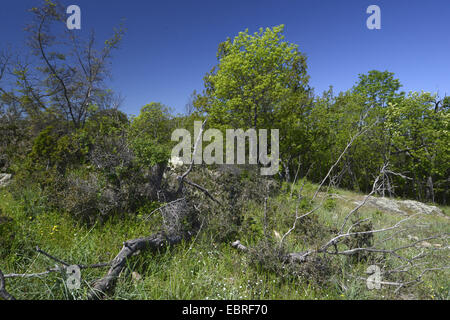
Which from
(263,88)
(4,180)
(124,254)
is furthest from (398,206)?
(4,180)

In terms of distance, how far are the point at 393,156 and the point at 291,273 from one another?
19854 millimetres

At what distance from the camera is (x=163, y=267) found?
9.38 feet

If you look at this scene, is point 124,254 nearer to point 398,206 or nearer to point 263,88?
point 263,88

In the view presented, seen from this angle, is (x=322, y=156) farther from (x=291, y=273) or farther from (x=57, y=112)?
(x=57, y=112)

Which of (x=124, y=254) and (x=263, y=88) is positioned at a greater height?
(x=263, y=88)

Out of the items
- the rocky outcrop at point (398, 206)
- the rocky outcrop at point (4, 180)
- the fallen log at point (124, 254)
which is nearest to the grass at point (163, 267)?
the fallen log at point (124, 254)

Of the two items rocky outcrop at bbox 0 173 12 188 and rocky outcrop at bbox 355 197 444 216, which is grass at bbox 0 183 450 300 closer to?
rocky outcrop at bbox 0 173 12 188

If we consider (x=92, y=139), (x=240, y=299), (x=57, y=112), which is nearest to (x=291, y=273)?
(x=240, y=299)

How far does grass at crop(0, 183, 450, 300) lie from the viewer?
2.40 metres

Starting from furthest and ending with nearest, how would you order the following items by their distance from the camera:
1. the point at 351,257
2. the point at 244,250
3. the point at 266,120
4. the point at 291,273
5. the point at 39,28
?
the point at 266,120
the point at 39,28
the point at 244,250
the point at 351,257
the point at 291,273

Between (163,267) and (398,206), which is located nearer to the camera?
(163,267)

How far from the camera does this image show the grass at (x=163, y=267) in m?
2.40

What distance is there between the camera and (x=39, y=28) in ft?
31.2

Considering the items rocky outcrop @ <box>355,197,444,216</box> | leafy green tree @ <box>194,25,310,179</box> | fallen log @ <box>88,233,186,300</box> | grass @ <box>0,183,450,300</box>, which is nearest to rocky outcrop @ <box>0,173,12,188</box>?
grass @ <box>0,183,450,300</box>
